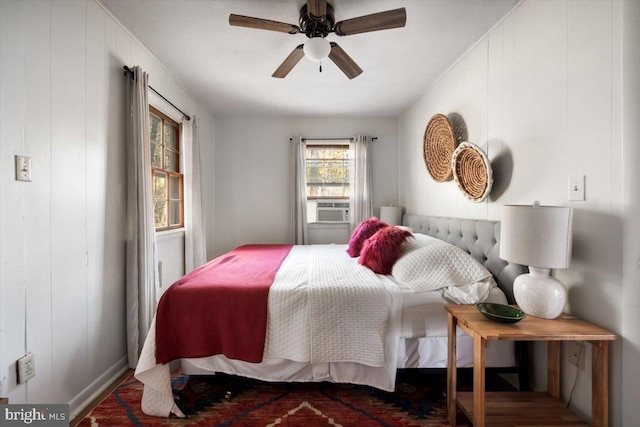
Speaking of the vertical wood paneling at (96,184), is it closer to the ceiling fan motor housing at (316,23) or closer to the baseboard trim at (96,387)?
the baseboard trim at (96,387)

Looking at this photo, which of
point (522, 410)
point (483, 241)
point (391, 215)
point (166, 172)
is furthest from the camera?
point (391, 215)

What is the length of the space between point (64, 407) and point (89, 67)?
6.12ft

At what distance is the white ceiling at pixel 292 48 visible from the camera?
5.76ft

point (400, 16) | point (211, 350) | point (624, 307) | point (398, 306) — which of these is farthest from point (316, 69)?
point (624, 307)

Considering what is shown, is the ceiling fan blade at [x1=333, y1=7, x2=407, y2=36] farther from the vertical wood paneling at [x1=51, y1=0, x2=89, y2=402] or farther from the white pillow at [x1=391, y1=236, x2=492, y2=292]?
the vertical wood paneling at [x1=51, y1=0, x2=89, y2=402]

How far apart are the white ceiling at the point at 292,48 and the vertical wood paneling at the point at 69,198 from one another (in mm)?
437

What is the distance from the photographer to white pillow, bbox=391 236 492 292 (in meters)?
1.64

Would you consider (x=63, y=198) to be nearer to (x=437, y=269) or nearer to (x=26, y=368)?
(x=26, y=368)

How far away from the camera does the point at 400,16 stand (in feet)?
5.16

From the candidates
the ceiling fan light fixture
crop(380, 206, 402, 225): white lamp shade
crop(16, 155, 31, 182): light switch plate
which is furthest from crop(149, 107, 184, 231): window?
crop(380, 206, 402, 225): white lamp shade

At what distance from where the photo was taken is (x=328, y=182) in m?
4.05

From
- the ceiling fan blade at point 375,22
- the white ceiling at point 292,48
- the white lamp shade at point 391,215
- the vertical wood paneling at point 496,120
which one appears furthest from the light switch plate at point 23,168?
the white lamp shade at point 391,215

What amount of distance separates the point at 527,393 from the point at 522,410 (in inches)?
7.7

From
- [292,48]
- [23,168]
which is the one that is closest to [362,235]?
[292,48]
